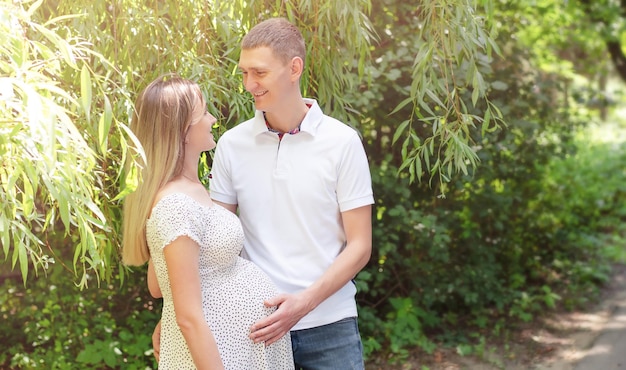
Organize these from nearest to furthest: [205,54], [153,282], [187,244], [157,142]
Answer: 1. [187,244]
2. [157,142]
3. [153,282]
4. [205,54]

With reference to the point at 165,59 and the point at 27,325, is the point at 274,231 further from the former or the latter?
the point at 27,325

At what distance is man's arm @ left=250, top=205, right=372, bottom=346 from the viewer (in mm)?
2295

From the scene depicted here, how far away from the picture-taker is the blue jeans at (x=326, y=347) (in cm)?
249

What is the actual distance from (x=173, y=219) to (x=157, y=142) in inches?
9.0

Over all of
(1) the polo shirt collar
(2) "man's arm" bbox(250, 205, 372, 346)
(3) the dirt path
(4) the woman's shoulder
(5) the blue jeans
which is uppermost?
(1) the polo shirt collar

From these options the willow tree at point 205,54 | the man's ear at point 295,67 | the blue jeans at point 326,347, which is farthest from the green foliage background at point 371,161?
the blue jeans at point 326,347

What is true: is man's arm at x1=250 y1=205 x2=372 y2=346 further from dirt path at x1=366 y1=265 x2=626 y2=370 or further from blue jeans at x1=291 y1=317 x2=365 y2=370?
dirt path at x1=366 y1=265 x2=626 y2=370

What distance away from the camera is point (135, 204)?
222cm

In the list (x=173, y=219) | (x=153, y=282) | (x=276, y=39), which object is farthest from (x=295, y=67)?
(x=153, y=282)

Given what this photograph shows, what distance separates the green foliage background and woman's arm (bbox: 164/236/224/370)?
22 centimetres

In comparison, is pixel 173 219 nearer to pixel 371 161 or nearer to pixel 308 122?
pixel 308 122

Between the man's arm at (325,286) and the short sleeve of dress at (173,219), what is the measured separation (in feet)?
1.12

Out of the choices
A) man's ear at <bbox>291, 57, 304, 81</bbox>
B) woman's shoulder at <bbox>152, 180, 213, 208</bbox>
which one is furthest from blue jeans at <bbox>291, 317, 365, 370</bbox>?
man's ear at <bbox>291, 57, 304, 81</bbox>

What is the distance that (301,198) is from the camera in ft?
8.10
